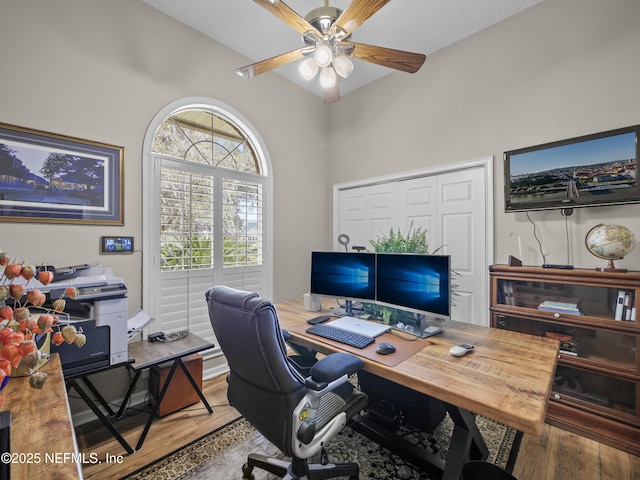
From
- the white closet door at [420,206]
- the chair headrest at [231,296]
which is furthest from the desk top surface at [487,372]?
the white closet door at [420,206]

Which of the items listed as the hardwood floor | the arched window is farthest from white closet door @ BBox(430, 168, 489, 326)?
the arched window

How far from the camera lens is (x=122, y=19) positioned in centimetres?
226

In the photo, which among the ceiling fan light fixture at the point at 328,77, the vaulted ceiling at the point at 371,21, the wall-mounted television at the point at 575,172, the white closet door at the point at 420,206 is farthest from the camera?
the white closet door at the point at 420,206

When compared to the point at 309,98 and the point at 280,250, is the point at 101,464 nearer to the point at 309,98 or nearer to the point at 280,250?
the point at 280,250

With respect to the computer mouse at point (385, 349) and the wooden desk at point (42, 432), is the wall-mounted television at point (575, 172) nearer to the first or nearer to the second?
the computer mouse at point (385, 349)

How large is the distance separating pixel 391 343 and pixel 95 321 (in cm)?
161

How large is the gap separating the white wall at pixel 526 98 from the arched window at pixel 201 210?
1577mm

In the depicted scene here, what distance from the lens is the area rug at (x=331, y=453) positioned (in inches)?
63.4

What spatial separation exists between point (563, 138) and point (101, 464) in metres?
3.82

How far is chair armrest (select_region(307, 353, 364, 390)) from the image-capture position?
1180 millimetres

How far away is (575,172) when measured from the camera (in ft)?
7.09

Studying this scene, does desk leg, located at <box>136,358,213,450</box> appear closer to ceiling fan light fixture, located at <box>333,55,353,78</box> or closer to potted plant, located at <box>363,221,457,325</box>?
potted plant, located at <box>363,221,457,325</box>

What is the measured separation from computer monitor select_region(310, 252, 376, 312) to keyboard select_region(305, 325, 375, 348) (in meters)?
0.35

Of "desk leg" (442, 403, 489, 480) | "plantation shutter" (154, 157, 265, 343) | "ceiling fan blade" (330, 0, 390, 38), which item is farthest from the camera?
"plantation shutter" (154, 157, 265, 343)
